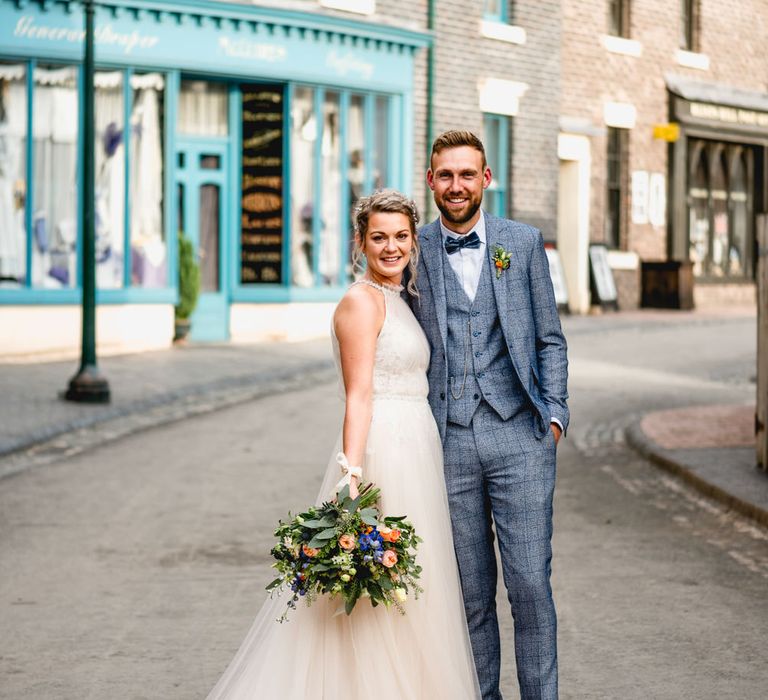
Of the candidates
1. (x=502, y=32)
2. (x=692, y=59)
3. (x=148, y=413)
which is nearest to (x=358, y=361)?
(x=148, y=413)

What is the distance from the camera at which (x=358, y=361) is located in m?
4.50

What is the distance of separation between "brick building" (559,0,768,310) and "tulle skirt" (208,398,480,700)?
22513 millimetres

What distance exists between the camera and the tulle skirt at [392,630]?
175 inches

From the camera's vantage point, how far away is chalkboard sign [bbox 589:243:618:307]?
27062 millimetres

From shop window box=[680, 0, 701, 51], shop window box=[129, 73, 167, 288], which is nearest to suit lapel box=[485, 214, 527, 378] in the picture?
shop window box=[129, 73, 167, 288]

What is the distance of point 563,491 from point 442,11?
15.0m

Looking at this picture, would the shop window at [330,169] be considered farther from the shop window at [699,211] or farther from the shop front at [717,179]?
the shop window at [699,211]

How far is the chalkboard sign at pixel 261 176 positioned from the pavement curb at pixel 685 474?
9599mm

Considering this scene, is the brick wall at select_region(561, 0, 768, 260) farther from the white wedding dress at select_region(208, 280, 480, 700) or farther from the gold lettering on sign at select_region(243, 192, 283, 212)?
the white wedding dress at select_region(208, 280, 480, 700)

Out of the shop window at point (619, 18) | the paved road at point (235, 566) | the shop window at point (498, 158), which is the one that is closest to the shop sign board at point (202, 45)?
the shop window at point (498, 158)

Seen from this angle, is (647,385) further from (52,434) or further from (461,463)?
(461,463)

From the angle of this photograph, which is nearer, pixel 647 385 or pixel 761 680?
pixel 761 680

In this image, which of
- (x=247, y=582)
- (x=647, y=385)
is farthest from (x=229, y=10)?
(x=247, y=582)

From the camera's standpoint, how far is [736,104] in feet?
102
